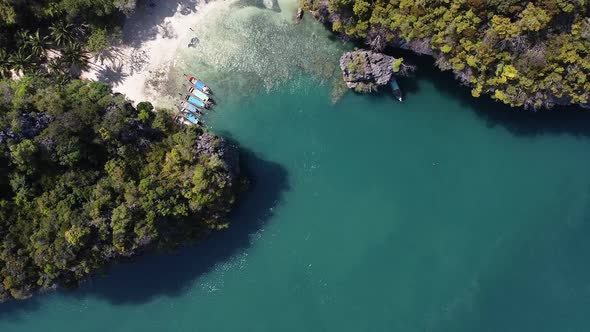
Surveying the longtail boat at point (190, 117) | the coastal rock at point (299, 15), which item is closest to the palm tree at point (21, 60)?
the longtail boat at point (190, 117)

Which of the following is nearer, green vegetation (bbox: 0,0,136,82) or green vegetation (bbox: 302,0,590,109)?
green vegetation (bbox: 302,0,590,109)

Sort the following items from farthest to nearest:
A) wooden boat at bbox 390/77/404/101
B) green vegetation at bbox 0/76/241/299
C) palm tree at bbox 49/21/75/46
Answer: wooden boat at bbox 390/77/404/101
palm tree at bbox 49/21/75/46
green vegetation at bbox 0/76/241/299

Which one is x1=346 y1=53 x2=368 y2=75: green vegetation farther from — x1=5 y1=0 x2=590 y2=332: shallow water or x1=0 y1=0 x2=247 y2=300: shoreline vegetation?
x1=0 y1=0 x2=247 y2=300: shoreline vegetation

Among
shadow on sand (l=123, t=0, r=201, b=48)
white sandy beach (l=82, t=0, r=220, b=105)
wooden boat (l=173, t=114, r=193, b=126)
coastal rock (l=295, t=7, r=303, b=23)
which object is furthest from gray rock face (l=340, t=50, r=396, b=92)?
wooden boat (l=173, t=114, r=193, b=126)

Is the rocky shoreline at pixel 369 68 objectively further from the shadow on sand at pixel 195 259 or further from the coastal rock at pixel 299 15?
the shadow on sand at pixel 195 259

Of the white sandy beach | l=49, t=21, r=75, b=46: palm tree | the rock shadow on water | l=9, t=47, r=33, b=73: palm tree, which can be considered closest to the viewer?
l=9, t=47, r=33, b=73: palm tree

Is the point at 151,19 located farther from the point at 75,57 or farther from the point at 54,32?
the point at 54,32

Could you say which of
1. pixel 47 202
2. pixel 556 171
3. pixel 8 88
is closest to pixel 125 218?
pixel 47 202

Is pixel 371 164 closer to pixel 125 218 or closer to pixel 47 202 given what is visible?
pixel 125 218
